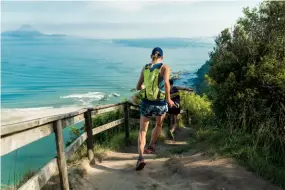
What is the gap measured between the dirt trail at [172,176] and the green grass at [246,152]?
17 cm

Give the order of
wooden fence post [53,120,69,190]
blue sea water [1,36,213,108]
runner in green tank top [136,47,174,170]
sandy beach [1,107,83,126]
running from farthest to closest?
blue sea water [1,36,213,108] < sandy beach [1,107,83,126] < runner in green tank top [136,47,174,170] < wooden fence post [53,120,69,190]

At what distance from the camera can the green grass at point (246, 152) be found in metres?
5.13

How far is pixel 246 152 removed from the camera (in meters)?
5.80

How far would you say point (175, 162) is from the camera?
6168 mm

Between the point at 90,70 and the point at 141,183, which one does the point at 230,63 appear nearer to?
the point at 141,183

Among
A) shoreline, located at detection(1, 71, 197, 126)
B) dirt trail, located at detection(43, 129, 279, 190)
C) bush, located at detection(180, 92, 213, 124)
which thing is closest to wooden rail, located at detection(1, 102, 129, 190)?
dirt trail, located at detection(43, 129, 279, 190)

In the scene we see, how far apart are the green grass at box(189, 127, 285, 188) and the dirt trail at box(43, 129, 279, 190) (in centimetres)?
17

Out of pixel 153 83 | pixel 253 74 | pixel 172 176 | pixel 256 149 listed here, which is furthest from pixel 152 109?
pixel 253 74

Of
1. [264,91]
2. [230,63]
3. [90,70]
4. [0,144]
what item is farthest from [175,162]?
[90,70]

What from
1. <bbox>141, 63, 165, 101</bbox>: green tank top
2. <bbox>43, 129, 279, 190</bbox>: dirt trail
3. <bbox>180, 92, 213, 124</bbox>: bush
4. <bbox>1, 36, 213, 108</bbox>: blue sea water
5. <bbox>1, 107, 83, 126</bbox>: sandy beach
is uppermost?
<bbox>141, 63, 165, 101</bbox>: green tank top

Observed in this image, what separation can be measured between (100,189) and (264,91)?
19.4ft

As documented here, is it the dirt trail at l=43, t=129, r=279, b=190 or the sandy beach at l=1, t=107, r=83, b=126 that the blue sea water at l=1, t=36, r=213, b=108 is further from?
the dirt trail at l=43, t=129, r=279, b=190

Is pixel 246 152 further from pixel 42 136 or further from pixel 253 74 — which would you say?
pixel 253 74

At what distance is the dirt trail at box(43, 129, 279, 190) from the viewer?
5.02 metres
